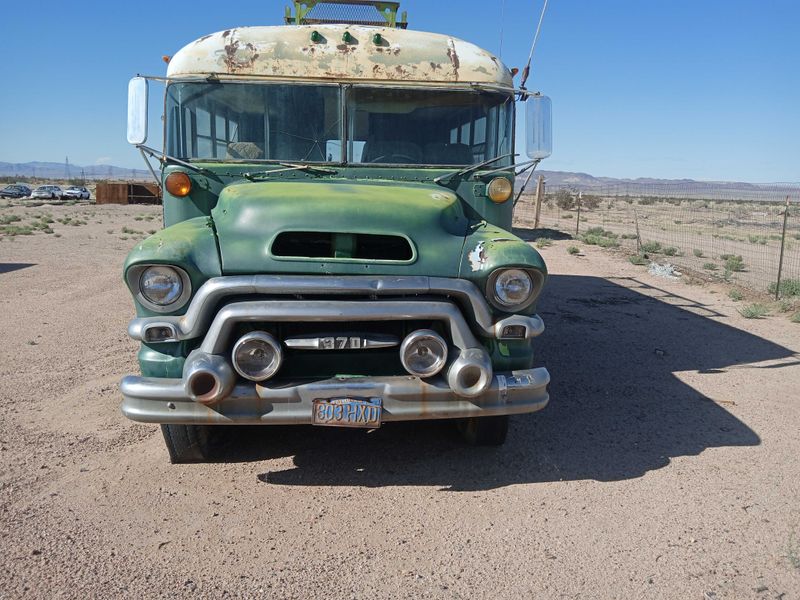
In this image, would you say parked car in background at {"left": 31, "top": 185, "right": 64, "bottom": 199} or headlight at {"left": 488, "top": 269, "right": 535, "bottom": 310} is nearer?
headlight at {"left": 488, "top": 269, "right": 535, "bottom": 310}

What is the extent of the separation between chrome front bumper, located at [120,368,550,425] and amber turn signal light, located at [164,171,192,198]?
1508 mm

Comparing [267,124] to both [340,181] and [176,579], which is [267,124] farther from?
[176,579]

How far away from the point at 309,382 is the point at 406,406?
1.73ft

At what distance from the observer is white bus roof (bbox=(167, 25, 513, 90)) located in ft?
16.0

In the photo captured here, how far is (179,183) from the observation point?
15.0 ft

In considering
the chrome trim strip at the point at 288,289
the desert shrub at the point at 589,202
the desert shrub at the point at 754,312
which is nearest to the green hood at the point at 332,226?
the chrome trim strip at the point at 288,289

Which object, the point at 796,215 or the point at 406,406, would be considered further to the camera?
the point at 796,215

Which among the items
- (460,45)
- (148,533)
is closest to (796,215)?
(460,45)

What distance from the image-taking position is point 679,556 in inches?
132

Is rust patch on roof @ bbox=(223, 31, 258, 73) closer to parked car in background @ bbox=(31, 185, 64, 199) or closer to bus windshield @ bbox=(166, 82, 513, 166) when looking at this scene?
bus windshield @ bbox=(166, 82, 513, 166)

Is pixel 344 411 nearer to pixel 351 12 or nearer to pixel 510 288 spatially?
pixel 510 288

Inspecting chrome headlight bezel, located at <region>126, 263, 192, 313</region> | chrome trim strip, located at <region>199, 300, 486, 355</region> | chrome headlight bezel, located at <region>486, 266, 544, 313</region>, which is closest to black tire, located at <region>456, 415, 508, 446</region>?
chrome headlight bezel, located at <region>486, 266, 544, 313</region>

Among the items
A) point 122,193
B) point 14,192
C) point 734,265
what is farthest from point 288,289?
point 14,192

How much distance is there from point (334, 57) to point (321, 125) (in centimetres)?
53
